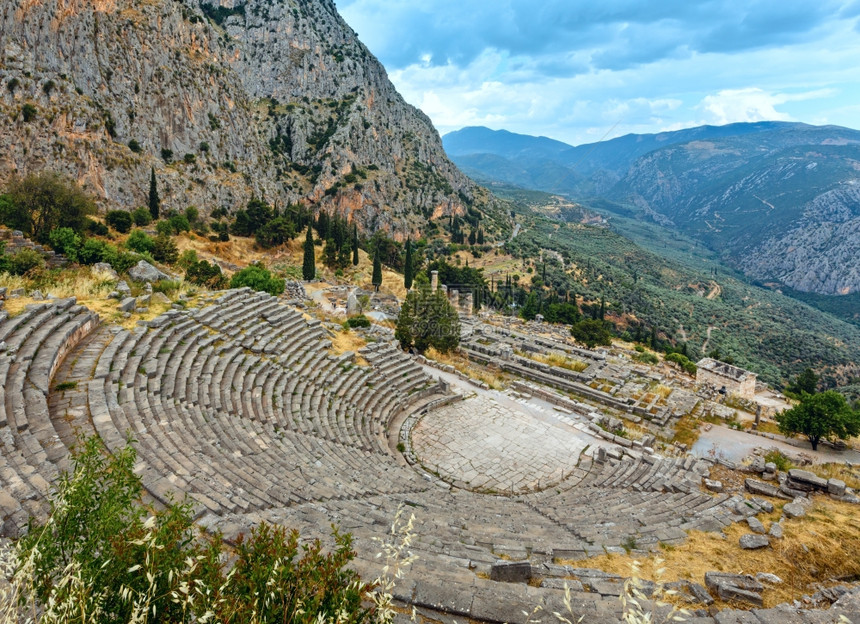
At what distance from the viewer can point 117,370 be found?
1102 cm

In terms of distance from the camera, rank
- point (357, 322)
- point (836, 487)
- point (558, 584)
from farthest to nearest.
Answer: point (357, 322) < point (836, 487) < point (558, 584)

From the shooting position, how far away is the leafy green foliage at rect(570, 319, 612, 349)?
1490 inches

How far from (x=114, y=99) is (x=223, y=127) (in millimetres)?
13913

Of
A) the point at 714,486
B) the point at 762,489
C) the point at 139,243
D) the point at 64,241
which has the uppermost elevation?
the point at 64,241

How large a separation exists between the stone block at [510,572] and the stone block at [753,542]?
5.27m

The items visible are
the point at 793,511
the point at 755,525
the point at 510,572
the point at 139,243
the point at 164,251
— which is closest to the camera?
the point at 510,572

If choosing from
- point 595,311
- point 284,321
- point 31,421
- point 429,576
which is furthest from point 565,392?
point 595,311

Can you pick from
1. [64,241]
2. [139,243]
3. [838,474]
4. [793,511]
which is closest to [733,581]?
[793,511]

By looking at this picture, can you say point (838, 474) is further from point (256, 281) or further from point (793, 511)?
point (256, 281)

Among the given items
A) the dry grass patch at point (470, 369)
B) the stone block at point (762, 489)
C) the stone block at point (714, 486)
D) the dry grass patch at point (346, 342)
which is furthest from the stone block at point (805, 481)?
the dry grass patch at point (346, 342)

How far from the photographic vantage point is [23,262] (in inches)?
627

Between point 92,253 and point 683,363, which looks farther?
point 683,363

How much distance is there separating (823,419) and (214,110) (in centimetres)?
7052

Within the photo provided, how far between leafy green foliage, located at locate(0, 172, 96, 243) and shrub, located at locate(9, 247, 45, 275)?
726 cm
